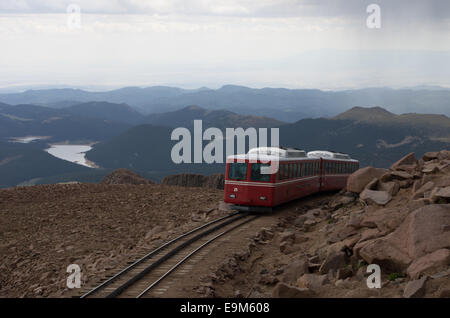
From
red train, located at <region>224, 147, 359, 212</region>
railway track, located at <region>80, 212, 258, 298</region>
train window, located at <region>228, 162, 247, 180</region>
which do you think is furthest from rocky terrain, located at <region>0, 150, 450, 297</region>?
train window, located at <region>228, 162, 247, 180</region>

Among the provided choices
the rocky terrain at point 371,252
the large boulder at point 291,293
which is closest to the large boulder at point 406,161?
the rocky terrain at point 371,252

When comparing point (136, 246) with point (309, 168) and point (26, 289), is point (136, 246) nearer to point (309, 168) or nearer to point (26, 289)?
point (26, 289)

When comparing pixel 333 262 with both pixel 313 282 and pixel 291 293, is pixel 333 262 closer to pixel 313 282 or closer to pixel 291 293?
pixel 313 282

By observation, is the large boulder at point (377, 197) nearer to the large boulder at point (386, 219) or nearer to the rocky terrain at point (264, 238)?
the rocky terrain at point (264, 238)

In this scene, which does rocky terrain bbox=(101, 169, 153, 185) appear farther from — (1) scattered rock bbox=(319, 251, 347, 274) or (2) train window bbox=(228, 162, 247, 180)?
(1) scattered rock bbox=(319, 251, 347, 274)
